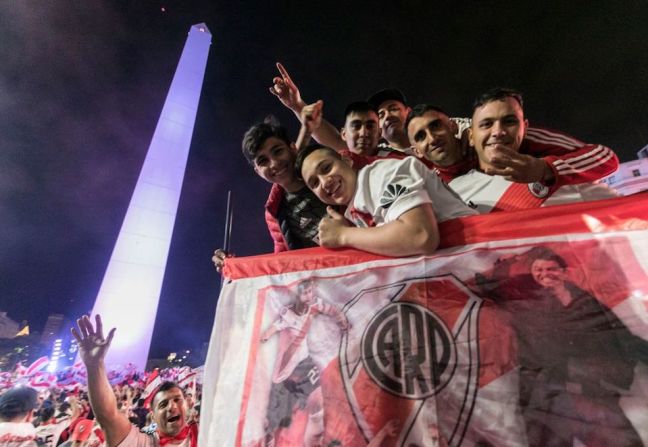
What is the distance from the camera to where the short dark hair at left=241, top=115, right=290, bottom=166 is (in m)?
2.30

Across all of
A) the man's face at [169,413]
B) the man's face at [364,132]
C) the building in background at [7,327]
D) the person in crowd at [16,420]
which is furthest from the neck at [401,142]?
the building in background at [7,327]

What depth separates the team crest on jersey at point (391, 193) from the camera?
138 centimetres

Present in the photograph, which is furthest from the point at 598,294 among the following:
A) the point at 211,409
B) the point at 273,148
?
the point at 273,148

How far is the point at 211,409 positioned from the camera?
1.47m

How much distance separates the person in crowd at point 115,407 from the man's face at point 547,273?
296cm

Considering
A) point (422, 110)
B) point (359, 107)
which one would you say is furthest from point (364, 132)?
point (422, 110)

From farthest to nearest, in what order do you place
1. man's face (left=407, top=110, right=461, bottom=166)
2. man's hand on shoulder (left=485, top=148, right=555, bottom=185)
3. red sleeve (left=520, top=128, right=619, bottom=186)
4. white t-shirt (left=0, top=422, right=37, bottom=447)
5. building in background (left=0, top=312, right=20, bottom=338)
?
building in background (left=0, top=312, right=20, bottom=338), white t-shirt (left=0, top=422, right=37, bottom=447), man's face (left=407, top=110, right=461, bottom=166), red sleeve (left=520, top=128, right=619, bottom=186), man's hand on shoulder (left=485, top=148, right=555, bottom=185)

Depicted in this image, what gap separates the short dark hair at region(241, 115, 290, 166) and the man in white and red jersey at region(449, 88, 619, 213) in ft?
4.11

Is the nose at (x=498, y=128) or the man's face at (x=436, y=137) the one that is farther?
the man's face at (x=436, y=137)

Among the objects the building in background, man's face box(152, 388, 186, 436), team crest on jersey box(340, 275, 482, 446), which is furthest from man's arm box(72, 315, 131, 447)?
the building in background

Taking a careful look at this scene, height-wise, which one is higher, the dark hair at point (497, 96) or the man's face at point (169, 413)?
the dark hair at point (497, 96)

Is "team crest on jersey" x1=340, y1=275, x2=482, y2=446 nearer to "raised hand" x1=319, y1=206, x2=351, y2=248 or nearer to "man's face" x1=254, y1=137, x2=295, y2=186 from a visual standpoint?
"raised hand" x1=319, y1=206, x2=351, y2=248

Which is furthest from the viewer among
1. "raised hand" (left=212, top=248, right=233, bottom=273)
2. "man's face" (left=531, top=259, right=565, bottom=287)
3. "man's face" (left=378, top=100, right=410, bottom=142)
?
"man's face" (left=378, top=100, right=410, bottom=142)

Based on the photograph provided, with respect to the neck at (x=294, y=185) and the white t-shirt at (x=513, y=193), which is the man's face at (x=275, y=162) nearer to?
the neck at (x=294, y=185)
